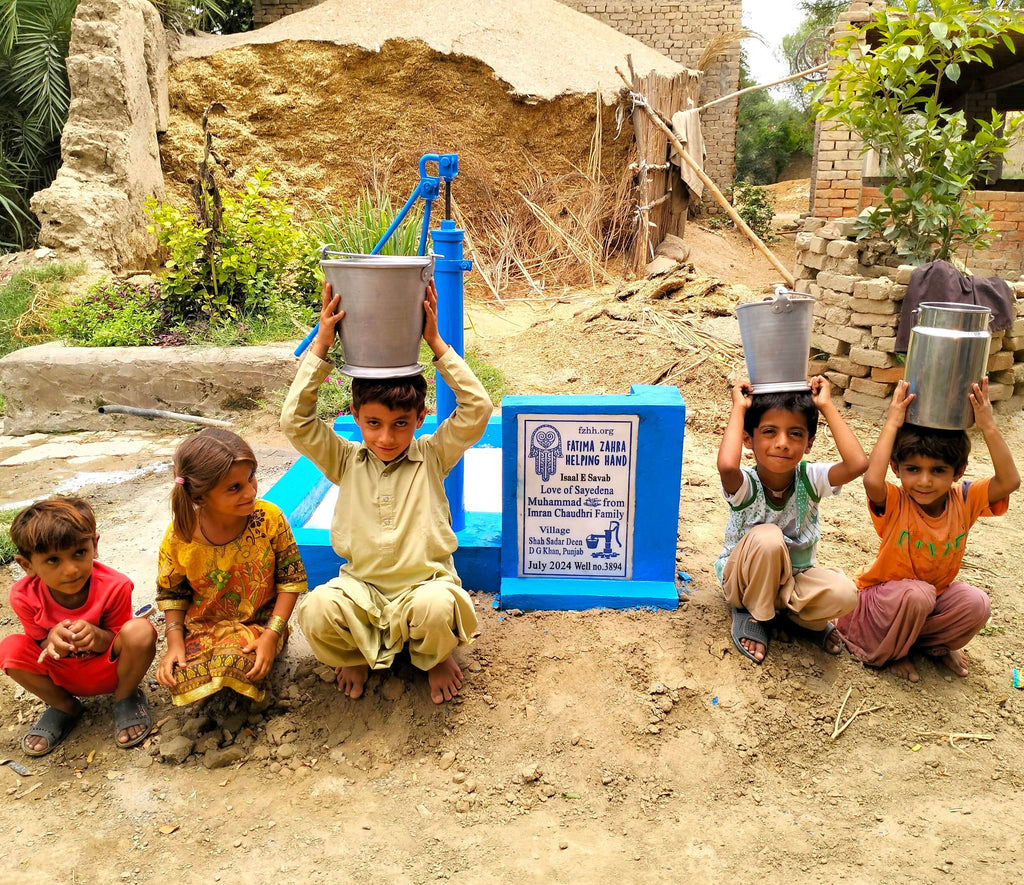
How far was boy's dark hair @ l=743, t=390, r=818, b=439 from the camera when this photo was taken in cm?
252

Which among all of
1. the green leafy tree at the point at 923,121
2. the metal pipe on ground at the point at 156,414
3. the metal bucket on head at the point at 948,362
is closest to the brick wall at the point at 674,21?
the green leafy tree at the point at 923,121

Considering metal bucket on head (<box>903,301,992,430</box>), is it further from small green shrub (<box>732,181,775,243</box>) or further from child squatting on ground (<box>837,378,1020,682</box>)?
small green shrub (<box>732,181,775,243</box>)

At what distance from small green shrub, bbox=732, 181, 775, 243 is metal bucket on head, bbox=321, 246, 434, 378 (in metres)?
13.0

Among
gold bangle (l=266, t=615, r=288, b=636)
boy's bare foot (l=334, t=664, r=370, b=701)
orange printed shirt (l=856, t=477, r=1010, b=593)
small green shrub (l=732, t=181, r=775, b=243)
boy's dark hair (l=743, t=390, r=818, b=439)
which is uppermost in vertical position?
small green shrub (l=732, t=181, r=775, b=243)

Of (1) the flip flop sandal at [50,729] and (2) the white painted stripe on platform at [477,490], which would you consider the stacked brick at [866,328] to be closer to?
(2) the white painted stripe on platform at [477,490]

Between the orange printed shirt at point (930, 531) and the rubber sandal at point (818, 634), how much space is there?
31 cm

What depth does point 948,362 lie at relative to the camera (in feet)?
7.80

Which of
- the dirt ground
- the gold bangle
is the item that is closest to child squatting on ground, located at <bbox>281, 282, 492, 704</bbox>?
the gold bangle

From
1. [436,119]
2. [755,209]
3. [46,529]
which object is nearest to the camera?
[46,529]

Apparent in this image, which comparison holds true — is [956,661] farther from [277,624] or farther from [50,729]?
[50,729]

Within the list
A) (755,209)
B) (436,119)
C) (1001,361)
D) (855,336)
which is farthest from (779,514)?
(755,209)

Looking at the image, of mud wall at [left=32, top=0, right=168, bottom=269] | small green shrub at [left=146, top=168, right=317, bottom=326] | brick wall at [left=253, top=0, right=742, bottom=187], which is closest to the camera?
small green shrub at [left=146, top=168, right=317, bottom=326]

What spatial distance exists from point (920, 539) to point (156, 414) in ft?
15.1

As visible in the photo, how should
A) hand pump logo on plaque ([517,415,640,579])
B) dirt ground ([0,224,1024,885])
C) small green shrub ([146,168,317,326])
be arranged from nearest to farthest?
1. dirt ground ([0,224,1024,885])
2. hand pump logo on plaque ([517,415,640,579])
3. small green shrub ([146,168,317,326])
